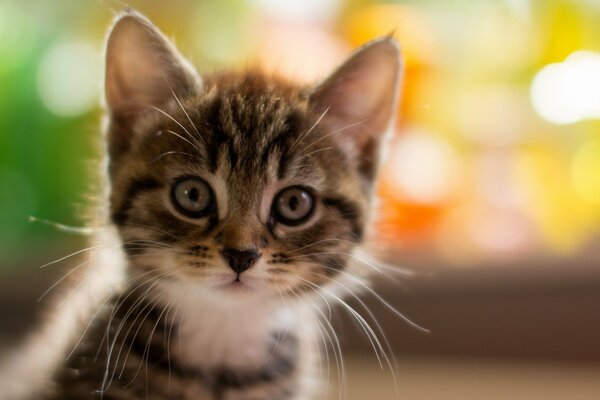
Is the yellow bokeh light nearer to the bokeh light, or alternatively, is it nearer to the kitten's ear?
the bokeh light

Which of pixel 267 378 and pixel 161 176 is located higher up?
pixel 161 176

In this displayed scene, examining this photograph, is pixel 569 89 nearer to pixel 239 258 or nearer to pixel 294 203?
pixel 294 203

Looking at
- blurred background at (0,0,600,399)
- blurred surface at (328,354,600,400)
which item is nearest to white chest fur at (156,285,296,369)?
blurred surface at (328,354,600,400)

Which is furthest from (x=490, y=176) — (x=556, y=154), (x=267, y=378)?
(x=267, y=378)

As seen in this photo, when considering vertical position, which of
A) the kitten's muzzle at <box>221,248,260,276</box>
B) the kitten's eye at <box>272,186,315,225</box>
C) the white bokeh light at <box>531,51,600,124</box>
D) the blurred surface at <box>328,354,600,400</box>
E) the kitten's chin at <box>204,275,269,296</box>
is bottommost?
the blurred surface at <box>328,354,600,400</box>

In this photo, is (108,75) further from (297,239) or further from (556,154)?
(556,154)

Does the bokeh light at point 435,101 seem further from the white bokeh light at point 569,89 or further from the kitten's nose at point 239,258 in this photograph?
the kitten's nose at point 239,258
